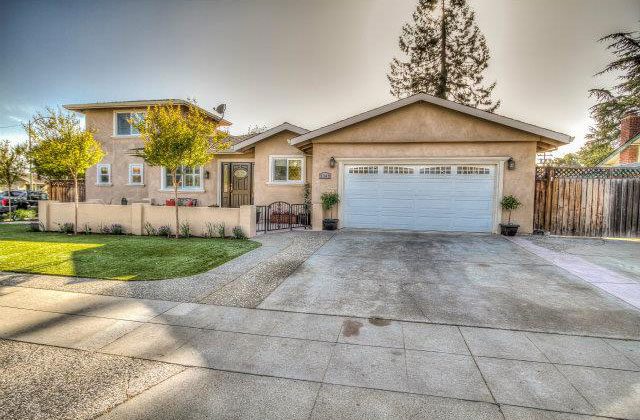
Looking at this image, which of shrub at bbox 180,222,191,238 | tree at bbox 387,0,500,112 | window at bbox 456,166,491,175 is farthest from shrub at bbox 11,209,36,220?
tree at bbox 387,0,500,112

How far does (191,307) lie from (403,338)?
126 inches

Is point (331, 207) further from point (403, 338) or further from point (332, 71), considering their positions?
point (332, 71)

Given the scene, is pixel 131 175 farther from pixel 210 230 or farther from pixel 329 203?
pixel 329 203

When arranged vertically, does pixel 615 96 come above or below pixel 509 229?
above

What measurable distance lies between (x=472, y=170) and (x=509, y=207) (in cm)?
180

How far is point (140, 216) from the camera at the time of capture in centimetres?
1136

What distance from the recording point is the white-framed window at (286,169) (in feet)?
46.3

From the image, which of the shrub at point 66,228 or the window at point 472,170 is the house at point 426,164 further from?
the shrub at point 66,228

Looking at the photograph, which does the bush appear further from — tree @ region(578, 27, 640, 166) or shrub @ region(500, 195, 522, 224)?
tree @ region(578, 27, 640, 166)

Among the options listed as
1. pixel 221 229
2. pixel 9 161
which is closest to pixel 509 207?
pixel 221 229

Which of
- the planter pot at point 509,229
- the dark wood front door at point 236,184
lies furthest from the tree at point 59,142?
the planter pot at point 509,229

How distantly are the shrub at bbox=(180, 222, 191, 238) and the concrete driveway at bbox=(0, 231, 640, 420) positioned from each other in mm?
4820

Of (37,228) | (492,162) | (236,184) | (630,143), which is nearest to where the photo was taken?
(492,162)

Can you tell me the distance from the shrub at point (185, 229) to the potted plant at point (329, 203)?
197 inches
